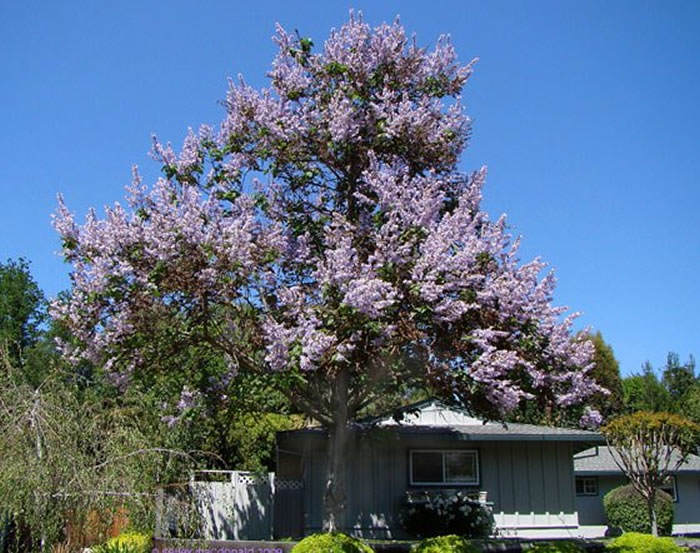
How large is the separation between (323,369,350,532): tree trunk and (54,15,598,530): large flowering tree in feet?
0.11

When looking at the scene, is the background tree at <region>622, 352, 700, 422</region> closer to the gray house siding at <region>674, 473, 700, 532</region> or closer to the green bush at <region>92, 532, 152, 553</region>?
the gray house siding at <region>674, 473, 700, 532</region>

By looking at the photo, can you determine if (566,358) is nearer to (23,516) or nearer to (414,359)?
(414,359)

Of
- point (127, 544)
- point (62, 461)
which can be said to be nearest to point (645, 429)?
point (127, 544)

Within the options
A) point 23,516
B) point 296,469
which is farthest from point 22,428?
point 296,469

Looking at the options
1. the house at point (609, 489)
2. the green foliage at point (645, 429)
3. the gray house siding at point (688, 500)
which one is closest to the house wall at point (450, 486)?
the green foliage at point (645, 429)

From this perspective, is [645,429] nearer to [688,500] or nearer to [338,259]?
[688,500]

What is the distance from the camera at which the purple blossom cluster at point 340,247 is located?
1267cm

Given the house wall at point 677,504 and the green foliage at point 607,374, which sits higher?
the green foliage at point 607,374

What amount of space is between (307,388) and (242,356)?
5.18 ft

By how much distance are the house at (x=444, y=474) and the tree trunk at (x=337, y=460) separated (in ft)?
10.2

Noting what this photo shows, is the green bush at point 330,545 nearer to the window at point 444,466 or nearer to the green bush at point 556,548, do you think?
the green bush at point 556,548

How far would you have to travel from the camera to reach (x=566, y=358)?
1368cm

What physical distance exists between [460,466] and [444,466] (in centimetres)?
42

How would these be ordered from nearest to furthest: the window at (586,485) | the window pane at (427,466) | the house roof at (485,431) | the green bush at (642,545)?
the green bush at (642,545)
the house roof at (485,431)
the window pane at (427,466)
the window at (586,485)
